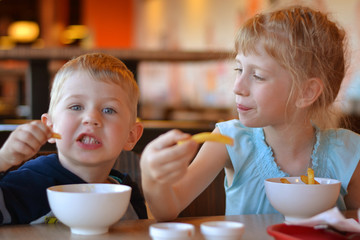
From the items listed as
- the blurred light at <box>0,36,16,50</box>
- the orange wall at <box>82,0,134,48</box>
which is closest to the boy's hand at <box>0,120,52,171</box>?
the orange wall at <box>82,0,134,48</box>

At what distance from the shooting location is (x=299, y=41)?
1.24m

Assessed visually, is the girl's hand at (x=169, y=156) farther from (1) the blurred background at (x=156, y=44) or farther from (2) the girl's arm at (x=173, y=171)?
(1) the blurred background at (x=156, y=44)

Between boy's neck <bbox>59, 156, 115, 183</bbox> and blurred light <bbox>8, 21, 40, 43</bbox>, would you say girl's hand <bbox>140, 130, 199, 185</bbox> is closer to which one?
boy's neck <bbox>59, 156, 115, 183</bbox>

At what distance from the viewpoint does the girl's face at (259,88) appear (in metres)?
1.20

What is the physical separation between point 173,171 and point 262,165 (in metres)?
0.54

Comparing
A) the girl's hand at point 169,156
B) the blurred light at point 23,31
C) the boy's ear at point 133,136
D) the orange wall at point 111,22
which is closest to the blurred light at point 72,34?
the blurred light at point 23,31

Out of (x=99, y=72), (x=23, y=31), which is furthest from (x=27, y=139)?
(x=23, y=31)

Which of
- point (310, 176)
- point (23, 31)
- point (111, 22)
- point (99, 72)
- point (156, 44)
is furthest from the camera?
point (23, 31)

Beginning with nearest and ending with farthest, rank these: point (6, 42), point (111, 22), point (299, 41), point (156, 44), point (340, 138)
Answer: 1. point (299, 41)
2. point (340, 138)
3. point (156, 44)
4. point (111, 22)
5. point (6, 42)

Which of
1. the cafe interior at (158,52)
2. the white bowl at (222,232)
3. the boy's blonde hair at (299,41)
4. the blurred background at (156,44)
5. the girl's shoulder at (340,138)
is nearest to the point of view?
the white bowl at (222,232)

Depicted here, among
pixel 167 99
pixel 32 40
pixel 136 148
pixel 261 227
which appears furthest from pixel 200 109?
pixel 32 40

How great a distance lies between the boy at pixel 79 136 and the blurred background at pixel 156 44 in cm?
54

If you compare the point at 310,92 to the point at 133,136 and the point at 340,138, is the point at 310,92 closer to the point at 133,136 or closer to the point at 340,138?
the point at 340,138

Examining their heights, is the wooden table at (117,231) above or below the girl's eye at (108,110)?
below
